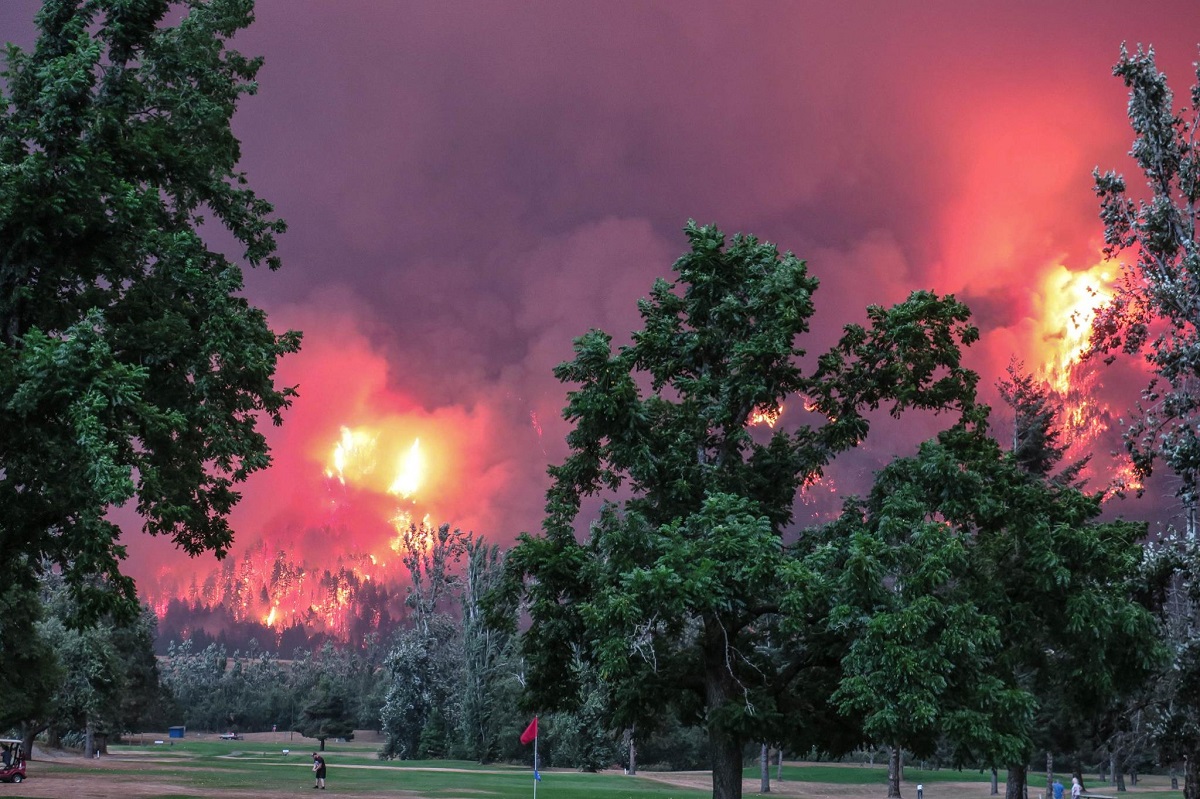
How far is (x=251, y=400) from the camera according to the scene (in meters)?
26.3

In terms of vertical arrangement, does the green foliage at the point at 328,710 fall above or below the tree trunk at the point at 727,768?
below

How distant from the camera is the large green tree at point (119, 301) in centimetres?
2141

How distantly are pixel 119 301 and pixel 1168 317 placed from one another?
30.4 metres

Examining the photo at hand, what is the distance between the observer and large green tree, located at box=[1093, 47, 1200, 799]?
30.0 m

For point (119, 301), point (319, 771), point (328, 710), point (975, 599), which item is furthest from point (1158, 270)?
point (328, 710)

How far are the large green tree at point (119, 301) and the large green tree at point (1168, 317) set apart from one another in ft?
83.2

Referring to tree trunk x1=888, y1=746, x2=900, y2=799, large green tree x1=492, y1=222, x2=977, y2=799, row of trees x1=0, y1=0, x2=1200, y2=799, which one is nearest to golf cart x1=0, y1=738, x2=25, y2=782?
row of trees x1=0, y1=0, x2=1200, y2=799

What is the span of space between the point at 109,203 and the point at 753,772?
8409cm

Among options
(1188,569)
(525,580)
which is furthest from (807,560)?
(1188,569)

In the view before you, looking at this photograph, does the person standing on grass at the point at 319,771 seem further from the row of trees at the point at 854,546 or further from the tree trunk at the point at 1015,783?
the tree trunk at the point at 1015,783

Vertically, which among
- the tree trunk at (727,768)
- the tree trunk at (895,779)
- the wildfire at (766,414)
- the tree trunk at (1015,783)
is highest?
the wildfire at (766,414)

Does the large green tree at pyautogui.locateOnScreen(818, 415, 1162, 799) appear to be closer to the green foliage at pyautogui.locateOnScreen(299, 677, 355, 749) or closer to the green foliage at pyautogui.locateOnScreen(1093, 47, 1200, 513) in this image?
the green foliage at pyautogui.locateOnScreen(1093, 47, 1200, 513)

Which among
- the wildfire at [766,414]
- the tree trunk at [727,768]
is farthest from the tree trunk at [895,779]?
the wildfire at [766,414]

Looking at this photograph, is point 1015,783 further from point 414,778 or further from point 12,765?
point 12,765
